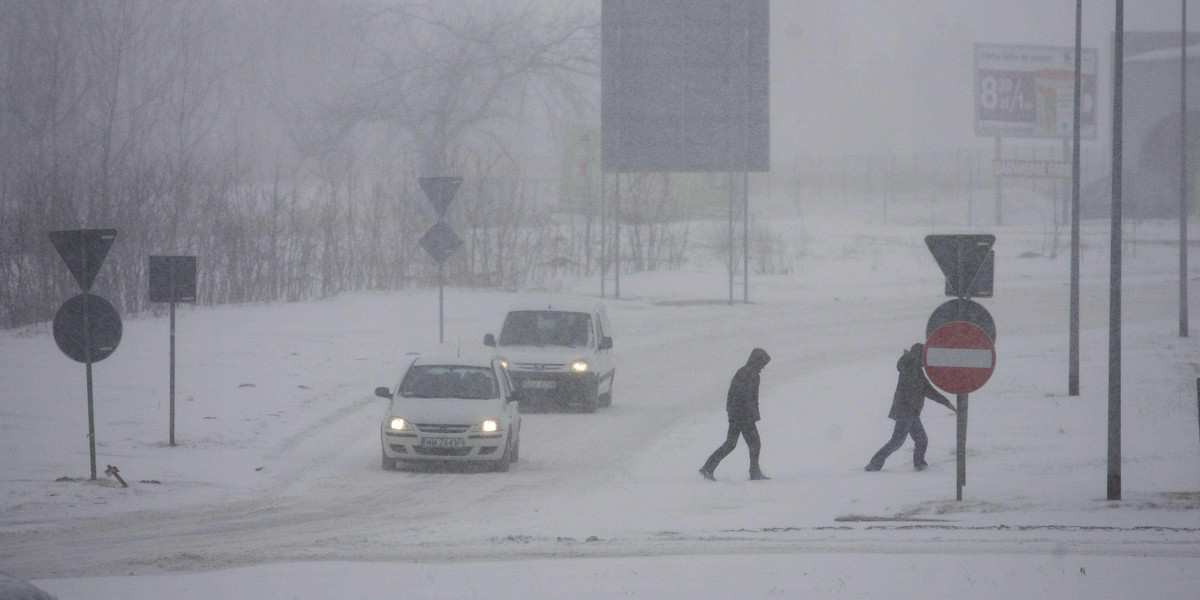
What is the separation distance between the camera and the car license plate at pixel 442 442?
51.2 feet

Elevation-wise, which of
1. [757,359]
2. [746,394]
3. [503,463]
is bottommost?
[503,463]

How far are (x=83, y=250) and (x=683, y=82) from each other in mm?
26076

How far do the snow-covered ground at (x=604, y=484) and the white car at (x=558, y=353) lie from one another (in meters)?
0.47

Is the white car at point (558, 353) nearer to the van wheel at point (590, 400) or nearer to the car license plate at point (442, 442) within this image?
the van wheel at point (590, 400)

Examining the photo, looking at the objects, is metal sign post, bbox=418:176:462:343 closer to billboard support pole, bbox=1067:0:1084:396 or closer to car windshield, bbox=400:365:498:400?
car windshield, bbox=400:365:498:400

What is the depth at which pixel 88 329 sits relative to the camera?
13.8 metres

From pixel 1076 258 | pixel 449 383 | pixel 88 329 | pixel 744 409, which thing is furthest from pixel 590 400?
pixel 88 329

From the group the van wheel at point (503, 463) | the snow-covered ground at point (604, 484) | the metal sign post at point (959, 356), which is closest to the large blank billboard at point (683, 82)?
the snow-covered ground at point (604, 484)

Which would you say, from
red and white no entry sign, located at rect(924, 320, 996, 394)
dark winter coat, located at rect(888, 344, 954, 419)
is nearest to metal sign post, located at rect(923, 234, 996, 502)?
red and white no entry sign, located at rect(924, 320, 996, 394)

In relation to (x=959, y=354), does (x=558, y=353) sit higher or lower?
lower

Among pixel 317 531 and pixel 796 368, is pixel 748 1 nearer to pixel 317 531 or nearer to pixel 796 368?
pixel 796 368

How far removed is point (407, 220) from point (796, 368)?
2013 centimetres

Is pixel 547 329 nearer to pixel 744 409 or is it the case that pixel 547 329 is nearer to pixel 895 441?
pixel 744 409

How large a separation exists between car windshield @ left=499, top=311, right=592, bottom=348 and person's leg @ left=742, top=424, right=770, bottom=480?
6688 millimetres
